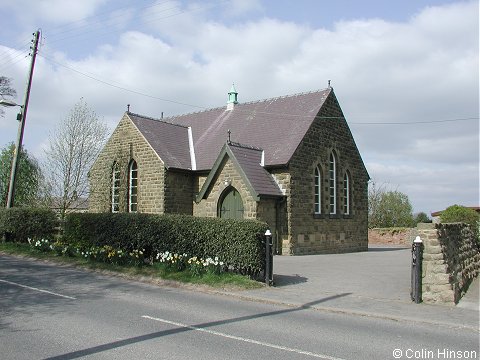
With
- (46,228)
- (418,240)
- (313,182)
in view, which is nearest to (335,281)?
(418,240)

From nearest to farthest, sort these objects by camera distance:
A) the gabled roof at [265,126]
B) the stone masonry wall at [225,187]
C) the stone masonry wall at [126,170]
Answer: the stone masonry wall at [225,187] → the gabled roof at [265,126] → the stone masonry wall at [126,170]

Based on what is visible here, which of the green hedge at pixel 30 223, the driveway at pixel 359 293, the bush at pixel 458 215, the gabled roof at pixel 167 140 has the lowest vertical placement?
the driveway at pixel 359 293

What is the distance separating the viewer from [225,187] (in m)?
20.9

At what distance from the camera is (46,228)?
21.9 metres

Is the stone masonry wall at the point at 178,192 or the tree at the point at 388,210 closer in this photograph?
the stone masonry wall at the point at 178,192

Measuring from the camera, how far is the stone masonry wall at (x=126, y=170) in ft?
77.5

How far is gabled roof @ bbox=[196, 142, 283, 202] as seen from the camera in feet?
66.2

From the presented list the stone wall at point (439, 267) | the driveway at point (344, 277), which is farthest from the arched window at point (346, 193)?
the stone wall at point (439, 267)

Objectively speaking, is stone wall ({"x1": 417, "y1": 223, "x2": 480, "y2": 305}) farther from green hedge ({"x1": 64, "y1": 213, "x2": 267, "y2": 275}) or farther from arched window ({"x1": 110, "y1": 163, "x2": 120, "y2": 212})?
arched window ({"x1": 110, "y1": 163, "x2": 120, "y2": 212})

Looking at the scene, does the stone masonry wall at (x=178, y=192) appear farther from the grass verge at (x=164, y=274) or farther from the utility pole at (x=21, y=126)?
the utility pole at (x=21, y=126)

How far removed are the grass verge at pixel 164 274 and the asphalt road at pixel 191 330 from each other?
3.21 feet

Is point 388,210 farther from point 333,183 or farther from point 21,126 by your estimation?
point 21,126

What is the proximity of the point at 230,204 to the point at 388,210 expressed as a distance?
30337 mm

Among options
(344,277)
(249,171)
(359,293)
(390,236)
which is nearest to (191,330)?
(359,293)
